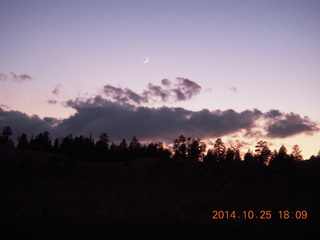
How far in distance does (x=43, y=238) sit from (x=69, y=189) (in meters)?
19.4

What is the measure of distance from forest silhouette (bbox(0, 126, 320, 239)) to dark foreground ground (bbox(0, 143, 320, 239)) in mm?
121

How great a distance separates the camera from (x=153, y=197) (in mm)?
53938

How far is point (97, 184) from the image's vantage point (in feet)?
213

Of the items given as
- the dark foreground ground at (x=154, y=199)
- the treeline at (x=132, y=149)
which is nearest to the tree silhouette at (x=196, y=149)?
→ the treeline at (x=132, y=149)

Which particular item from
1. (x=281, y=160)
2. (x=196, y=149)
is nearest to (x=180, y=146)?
(x=196, y=149)

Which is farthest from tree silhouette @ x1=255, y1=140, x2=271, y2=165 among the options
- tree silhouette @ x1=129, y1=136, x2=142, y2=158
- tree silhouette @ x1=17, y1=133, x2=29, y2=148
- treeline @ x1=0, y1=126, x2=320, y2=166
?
tree silhouette @ x1=17, y1=133, x2=29, y2=148

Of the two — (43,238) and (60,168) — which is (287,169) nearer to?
(43,238)

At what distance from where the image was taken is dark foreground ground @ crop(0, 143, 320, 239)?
130 feet

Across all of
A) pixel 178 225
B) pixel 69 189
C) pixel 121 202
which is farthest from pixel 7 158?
pixel 178 225
